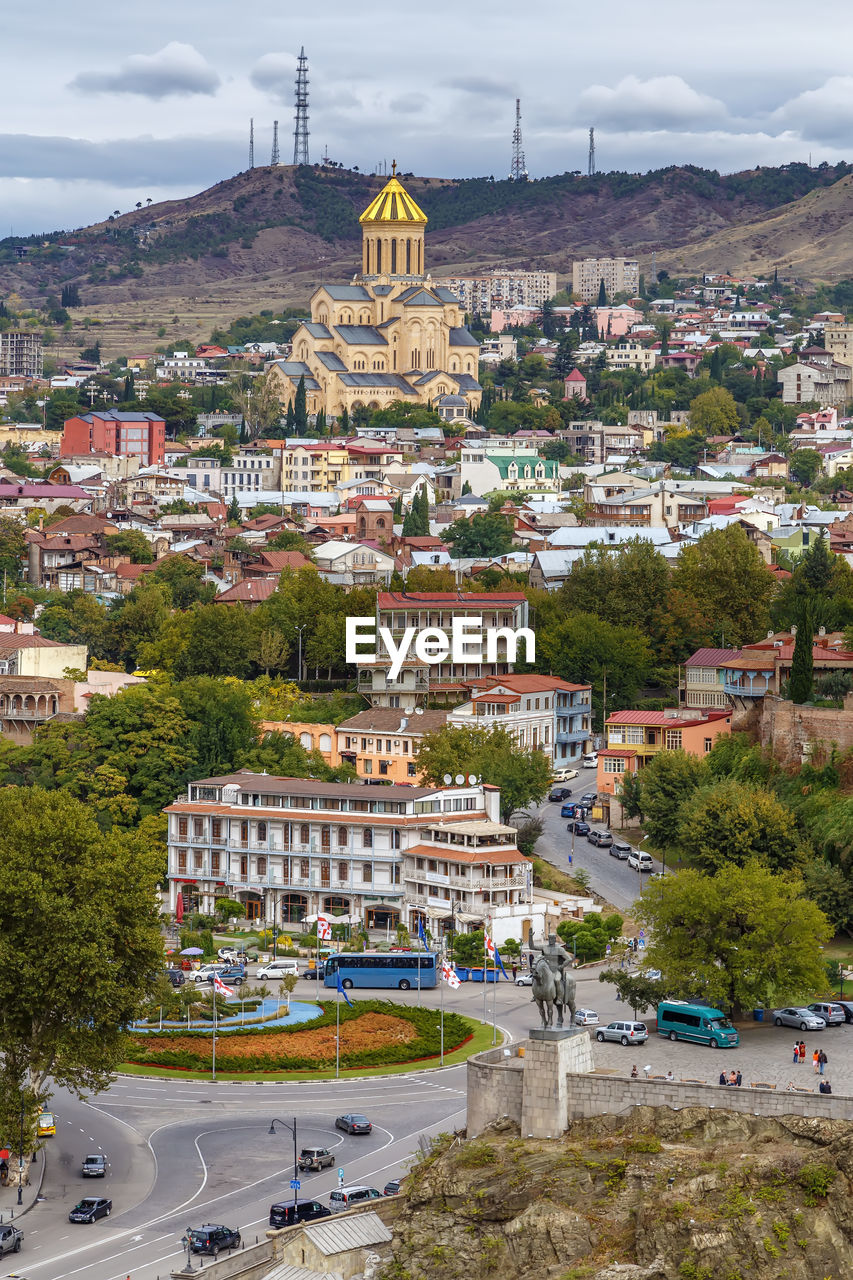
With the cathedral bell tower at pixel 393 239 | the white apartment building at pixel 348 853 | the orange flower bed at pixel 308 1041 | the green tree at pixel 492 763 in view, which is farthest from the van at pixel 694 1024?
the cathedral bell tower at pixel 393 239

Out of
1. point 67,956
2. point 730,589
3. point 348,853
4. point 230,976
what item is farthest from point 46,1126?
point 730,589

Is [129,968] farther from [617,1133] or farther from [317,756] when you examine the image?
[317,756]

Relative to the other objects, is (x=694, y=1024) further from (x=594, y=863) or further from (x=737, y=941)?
(x=594, y=863)

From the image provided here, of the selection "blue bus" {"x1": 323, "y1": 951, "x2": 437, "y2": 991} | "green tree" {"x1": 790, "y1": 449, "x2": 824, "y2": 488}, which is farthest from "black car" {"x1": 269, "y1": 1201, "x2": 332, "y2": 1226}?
"green tree" {"x1": 790, "y1": 449, "x2": 824, "y2": 488}

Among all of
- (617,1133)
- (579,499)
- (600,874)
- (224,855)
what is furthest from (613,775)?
(579,499)

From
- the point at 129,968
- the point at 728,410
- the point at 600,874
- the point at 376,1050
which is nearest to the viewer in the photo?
the point at 129,968

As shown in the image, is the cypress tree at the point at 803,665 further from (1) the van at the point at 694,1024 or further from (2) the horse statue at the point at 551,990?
(2) the horse statue at the point at 551,990
